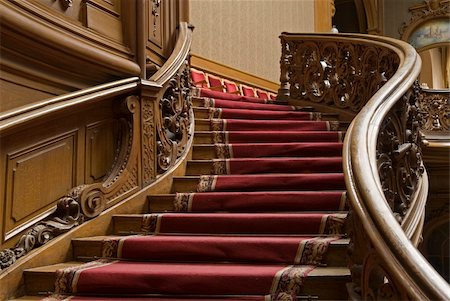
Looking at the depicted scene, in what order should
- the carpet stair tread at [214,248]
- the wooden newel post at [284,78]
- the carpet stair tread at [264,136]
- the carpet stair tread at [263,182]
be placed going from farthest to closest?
the wooden newel post at [284,78]
the carpet stair tread at [264,136]
the carpet stair tread at [263,182]
the carpet stair tread at [214,248]

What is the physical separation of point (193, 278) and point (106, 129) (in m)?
1.27

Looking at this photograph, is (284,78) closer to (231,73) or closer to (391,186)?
(231,73)

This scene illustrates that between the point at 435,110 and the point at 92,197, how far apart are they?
6.90 m

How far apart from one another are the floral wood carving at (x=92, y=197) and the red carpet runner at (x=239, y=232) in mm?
233

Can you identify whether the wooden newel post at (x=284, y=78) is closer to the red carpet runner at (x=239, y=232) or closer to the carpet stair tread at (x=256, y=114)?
the carpet stair tread at (x=256, y=114)

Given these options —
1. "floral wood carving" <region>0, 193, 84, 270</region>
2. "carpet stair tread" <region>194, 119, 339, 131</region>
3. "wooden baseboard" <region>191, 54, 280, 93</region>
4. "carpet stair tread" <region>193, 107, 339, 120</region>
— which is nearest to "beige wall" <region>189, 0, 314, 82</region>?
"wooden baseboard" <region>191, 54, 280, 93</region>

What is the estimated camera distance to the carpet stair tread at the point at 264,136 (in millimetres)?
4438

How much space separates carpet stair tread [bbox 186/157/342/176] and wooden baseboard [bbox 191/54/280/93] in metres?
3.41

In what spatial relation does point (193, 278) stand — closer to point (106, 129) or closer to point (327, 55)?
point (106, 129)

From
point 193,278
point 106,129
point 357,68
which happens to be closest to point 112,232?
point 106,129

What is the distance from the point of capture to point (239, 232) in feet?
10.1

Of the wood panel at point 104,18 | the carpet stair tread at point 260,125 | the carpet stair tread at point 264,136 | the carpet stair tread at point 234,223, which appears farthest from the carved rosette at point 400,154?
the wood panel at point 104,18

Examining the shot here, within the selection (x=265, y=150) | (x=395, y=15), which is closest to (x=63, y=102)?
(x=265, y=150)

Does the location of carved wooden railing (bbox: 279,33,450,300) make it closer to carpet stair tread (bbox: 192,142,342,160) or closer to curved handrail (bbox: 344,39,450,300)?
curved handrail (bbox: 344,39,450,300)
